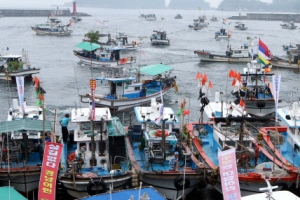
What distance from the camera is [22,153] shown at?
22.5m

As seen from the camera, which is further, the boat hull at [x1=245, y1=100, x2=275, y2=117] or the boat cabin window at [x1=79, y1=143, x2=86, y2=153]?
the boat hull at [x1=245, y1=100, x2=275, y2=117]

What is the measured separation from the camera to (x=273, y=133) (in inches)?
1008

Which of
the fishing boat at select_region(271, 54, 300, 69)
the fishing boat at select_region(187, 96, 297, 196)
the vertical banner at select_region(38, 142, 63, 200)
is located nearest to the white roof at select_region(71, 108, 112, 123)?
the fishing boat at select_region(187, 96, 297, 196)

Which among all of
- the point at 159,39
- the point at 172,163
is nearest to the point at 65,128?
the point at 172,163

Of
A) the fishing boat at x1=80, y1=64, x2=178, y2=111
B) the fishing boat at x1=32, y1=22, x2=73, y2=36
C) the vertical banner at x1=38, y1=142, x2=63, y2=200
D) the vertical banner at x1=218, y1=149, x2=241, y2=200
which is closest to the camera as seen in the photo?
the vertical banner at x1=218, y1=149, x2=241, y2=200

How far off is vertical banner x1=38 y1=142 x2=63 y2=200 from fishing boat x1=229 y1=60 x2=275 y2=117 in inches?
757

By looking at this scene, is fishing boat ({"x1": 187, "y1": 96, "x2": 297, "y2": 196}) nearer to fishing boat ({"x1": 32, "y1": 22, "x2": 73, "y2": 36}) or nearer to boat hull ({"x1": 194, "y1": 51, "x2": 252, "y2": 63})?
boat hull ({"x1": 194, "y1": 51, "x2": 252, "y2": 63})

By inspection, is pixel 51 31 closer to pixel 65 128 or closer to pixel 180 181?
pixel 65 128

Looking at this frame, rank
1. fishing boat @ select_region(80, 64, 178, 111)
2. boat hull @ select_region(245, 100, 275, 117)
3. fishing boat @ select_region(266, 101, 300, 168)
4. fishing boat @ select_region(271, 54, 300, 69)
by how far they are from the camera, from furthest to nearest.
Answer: fishing boat @ select_region(271, 54, 300, 69), fishing boat @ select_region(80, 64, 178, 111), boat hull @ select_region(245, 100, 275, 117), fishing boat @ select_region(266, 101, 300, 168)

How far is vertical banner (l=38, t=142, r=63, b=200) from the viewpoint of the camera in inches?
629

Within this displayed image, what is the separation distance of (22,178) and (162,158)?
6.53 m

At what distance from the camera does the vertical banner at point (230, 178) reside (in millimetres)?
14094

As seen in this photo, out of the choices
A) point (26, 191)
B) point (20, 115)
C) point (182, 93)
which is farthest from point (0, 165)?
point (182, 93)

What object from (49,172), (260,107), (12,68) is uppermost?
(49,172)
